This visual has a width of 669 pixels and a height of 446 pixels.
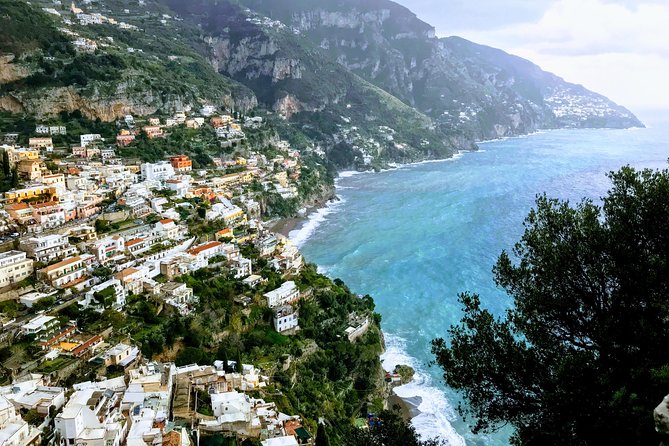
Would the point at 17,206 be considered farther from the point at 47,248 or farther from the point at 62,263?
the point at 62,263

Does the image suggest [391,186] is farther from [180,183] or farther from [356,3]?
[356,3]

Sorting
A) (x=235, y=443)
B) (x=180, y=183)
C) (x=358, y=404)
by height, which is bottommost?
(x=358, y=404)

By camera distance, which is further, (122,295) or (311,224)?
(311,224)

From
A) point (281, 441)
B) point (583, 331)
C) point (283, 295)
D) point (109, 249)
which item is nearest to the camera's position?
point (583, 331)

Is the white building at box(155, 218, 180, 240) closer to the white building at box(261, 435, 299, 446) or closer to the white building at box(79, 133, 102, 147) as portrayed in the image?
the white building at box(261, 435, 299, 446)

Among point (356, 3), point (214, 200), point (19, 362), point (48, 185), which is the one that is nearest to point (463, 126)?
point (356, 3)

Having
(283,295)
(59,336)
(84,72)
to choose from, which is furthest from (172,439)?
(84,72)

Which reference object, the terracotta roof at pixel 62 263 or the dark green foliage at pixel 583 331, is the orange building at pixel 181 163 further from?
the dark green foliage at pixel 583 331
